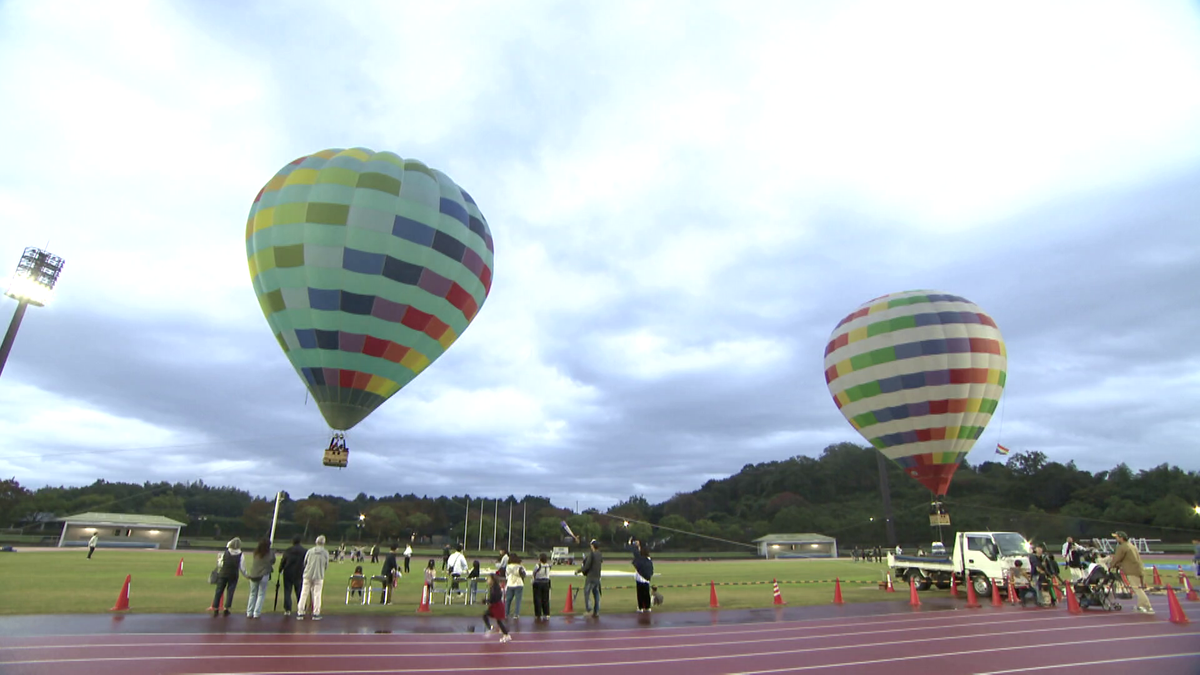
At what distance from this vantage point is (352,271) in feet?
55.2

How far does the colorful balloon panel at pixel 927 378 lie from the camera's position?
22469 millimetres

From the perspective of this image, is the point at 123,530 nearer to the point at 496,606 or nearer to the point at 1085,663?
the point at 496,606

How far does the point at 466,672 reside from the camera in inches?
319

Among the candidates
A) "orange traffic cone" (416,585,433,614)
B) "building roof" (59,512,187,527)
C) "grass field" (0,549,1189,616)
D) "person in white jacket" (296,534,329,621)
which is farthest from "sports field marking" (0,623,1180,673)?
"building roof" (59,512,187,527)

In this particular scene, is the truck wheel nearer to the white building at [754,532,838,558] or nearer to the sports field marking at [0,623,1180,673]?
the sports field marking at [0,623,1180,673]

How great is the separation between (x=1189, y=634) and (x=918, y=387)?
12.2 meters

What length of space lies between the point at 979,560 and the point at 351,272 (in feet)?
64.8

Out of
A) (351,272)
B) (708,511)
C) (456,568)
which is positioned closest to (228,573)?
(456,568)

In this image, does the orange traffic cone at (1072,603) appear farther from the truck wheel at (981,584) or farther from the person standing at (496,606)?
the person standing at (496,606)

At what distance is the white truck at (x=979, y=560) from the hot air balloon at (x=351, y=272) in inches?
617

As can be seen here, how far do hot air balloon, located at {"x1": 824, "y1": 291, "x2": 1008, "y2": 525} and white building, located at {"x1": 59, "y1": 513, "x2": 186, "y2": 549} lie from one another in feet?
217

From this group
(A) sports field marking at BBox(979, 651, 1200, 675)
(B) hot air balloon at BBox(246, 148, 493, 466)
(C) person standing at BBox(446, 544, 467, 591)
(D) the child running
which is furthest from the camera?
(B) hot air balloon at BBox(246, 148, 493, 466)

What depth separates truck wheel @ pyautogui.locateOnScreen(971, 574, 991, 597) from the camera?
1800cm

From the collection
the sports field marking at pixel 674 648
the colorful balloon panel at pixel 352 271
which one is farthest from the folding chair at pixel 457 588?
the sports field marking at pixel 674 648
